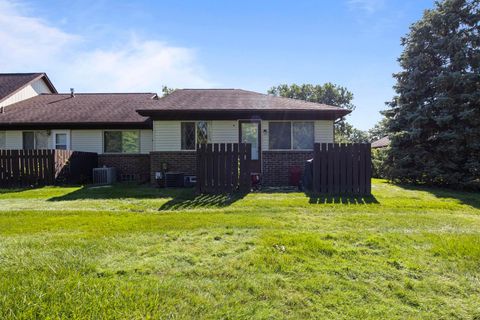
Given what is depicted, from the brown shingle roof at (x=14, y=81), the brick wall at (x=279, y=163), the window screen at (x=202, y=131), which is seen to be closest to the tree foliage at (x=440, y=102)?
the brick wall at (x=279, y=163)

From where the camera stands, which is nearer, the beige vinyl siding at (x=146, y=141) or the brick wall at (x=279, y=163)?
the brick wall at (x=279, y=163)

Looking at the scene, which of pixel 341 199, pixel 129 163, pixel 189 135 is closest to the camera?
pixel 341 199

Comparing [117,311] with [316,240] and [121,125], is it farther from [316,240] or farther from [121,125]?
[121,125]

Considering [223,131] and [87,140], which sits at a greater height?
[223,131]

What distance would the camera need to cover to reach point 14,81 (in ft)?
62.2

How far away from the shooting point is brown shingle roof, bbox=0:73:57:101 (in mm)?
17391

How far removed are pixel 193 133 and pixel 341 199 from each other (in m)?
6.96

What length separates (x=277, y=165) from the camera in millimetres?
12180

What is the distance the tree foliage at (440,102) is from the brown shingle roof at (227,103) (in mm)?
4124

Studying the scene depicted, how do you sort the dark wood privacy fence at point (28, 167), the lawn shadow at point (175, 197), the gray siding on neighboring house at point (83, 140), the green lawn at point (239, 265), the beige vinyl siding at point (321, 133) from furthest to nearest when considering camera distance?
the gray siding on neighboring house at point (83, 140), the beige vinyl siding at point (321, 133), the dark wood privacy fence at point (28, 167), the lawn shadow at point (175, 197), the green lawn at point (239, 265)

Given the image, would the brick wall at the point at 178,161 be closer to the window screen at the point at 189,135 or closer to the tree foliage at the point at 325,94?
the window screen at the point at 189,135

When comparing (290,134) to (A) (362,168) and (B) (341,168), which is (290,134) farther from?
(A) (362,168)

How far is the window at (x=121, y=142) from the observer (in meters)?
14.8

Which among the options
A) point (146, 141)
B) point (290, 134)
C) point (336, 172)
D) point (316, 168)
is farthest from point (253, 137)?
A: point (146, 141)
